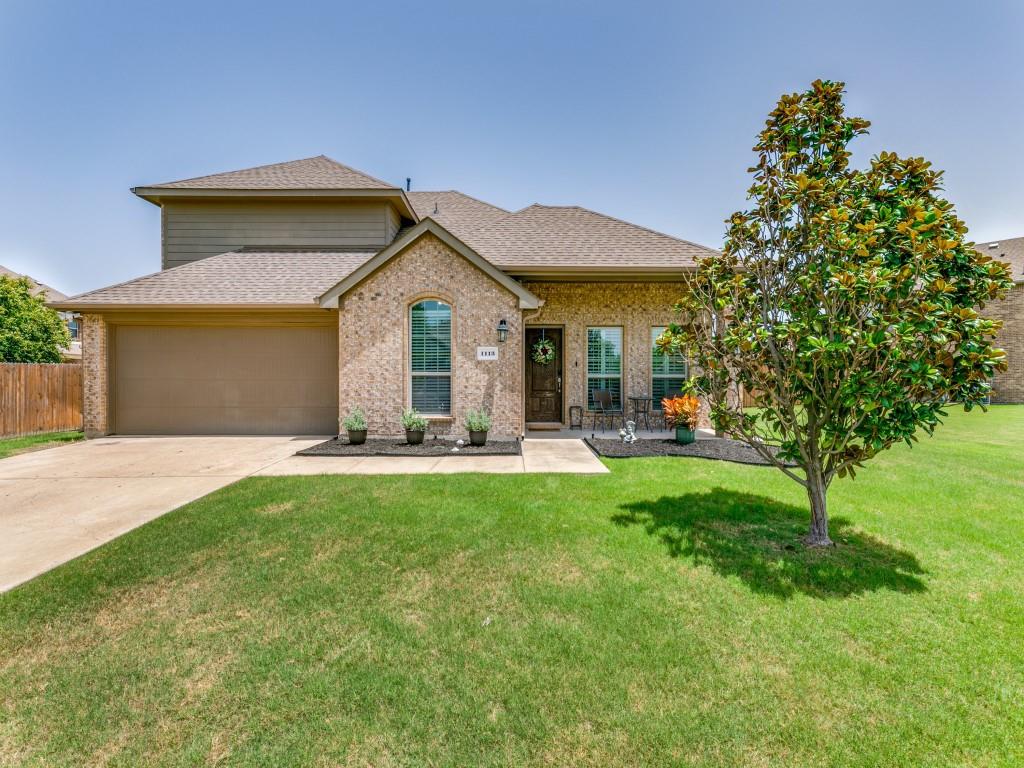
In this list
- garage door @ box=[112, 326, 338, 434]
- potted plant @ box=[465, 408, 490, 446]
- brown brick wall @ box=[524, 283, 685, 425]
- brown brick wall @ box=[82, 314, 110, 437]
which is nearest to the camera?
potted plant @ box=[465, 408, 490, 446]

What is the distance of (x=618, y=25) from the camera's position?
10.2 meters

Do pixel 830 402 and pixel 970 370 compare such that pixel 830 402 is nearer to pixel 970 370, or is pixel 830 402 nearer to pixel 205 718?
pixel 970 370

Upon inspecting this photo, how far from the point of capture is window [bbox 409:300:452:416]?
963cm

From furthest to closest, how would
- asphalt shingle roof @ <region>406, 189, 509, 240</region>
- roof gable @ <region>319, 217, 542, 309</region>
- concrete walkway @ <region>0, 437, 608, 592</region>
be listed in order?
asphalt shingle roof @ <region>406, 189, 509, 240</region> → roof gable @ <region>319, 217, 542, 309</region> → concrete walkway @ <region>0, 437, 608, 592</region>

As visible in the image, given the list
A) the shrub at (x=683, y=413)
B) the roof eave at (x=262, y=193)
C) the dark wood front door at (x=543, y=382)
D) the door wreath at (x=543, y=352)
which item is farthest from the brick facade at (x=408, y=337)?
the roof eave at (x=262, y=193)

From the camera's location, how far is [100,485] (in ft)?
20.6

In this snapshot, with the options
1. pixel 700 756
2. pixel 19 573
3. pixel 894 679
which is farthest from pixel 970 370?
pixel 19 573

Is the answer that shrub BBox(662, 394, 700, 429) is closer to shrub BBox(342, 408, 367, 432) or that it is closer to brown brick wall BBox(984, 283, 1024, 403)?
shrub BBox(342, 408, 367, 432)

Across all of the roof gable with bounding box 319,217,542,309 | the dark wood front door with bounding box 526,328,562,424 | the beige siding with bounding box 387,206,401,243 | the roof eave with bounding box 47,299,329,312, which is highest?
the beige siding with bounding box 387,206,401,243

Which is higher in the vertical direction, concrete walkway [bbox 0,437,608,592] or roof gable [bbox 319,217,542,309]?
roof gable [bbox 319,217,542,309]

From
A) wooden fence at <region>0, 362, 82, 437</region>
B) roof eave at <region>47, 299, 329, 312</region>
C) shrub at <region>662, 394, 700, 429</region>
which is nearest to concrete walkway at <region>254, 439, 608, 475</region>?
shrub at <region>662, 394, 700, 429</region>

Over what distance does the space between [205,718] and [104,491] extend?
5470 millimetres

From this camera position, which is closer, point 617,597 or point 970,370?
point 617,597

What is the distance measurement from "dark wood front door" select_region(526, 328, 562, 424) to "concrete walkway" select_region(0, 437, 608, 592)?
6.46 ft
